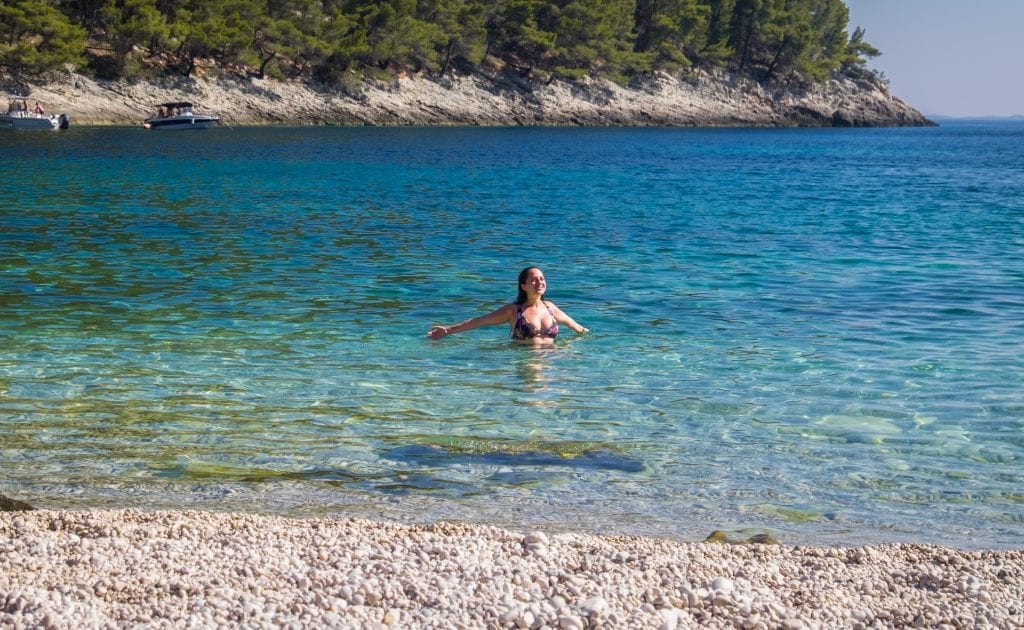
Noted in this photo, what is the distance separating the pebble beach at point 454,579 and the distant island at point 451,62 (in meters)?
70.3

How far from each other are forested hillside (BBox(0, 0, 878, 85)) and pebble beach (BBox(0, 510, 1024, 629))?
231 feet

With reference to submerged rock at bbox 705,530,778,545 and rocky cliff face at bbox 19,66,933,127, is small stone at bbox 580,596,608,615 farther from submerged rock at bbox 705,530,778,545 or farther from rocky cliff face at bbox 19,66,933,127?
rocky cliff face at bbox 19,66,933,127

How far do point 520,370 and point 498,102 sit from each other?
91.3 m

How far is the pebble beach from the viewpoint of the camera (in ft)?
15.5

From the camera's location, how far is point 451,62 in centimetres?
9975

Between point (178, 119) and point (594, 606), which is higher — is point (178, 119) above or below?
above

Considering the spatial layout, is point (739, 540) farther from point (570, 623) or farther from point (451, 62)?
point (451, 62)

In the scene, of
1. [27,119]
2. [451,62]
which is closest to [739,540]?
[27,119]

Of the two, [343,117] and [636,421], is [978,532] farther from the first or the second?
[343,117]

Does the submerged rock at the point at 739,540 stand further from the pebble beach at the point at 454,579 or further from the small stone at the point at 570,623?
the small stone at the point at 570,623

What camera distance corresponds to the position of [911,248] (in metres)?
21.6

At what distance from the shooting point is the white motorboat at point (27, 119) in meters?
60.9

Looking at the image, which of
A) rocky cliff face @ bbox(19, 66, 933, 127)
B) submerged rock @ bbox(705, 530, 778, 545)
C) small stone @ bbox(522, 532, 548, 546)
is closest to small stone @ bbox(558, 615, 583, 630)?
small stone @ bbox(522, 532, 548, 546)

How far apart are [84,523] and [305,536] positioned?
4.24ft
